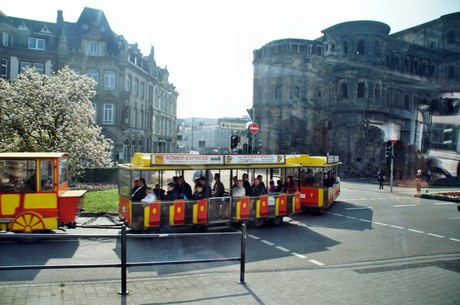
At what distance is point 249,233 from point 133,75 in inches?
1459

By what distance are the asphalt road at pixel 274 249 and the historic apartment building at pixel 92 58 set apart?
30642mm

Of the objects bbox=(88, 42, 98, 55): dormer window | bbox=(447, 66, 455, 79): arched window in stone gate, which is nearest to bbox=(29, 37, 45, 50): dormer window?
bbox=(88, 42, 98, 55): dormer window

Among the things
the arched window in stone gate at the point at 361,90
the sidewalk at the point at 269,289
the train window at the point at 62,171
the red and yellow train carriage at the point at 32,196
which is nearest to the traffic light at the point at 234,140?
the train window at the point at 62,171

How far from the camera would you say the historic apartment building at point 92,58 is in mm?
39656

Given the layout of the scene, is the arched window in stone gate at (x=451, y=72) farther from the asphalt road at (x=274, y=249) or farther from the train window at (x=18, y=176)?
the train window at (x=18, y=176)

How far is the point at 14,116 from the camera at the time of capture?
1997 centimetres

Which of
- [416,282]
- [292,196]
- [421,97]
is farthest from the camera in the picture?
[421,97]

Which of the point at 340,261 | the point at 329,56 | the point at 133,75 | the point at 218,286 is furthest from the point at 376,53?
the point at 218,286

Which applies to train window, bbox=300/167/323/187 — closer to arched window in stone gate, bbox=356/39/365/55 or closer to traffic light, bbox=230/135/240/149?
traffic light, bbox=230/135/240/149

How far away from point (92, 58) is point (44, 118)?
75.0 feet

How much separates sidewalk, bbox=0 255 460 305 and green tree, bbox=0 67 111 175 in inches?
605

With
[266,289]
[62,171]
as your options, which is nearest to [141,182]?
[62,171]

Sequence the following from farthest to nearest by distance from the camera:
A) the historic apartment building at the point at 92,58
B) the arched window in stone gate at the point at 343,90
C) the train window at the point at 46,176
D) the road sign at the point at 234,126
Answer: the arched window in stone gate at the point at 343,90
the historic apartment building at the point at 92,58
the road sign at the point at 234,126
the train window at the point at 46,176

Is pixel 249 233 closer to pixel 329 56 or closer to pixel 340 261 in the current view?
pixel 340 261
